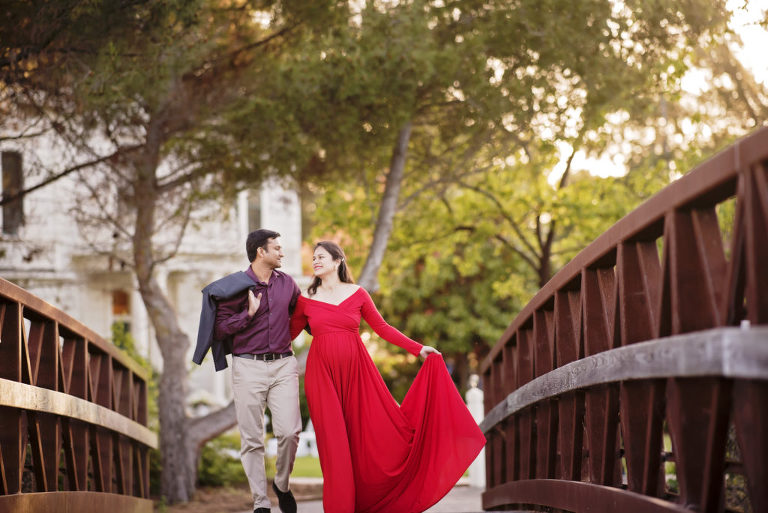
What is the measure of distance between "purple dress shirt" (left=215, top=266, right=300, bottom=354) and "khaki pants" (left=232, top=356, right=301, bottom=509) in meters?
0.11

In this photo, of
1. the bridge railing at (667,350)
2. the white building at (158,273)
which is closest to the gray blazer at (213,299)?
the bridge railing at (667,350)

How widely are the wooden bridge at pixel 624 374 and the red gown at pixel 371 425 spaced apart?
686 millimetres

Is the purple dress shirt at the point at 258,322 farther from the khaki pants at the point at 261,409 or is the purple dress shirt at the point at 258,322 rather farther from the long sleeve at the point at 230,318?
the khaki pants at the point at 261,409

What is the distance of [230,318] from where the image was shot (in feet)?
24.2

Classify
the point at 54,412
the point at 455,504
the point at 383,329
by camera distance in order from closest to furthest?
the point at 54,412
the point at 383,329
the point at 455,504

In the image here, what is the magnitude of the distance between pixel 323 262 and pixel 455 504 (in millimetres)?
6074

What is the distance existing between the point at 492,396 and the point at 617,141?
10869 millimetres

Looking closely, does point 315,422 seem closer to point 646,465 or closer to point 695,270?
point 646,465

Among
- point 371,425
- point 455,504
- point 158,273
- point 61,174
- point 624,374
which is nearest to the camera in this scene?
point 624,374

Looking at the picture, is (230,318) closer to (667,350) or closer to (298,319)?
(298,319)

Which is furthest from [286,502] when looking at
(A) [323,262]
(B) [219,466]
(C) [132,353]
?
(C) [132,353]

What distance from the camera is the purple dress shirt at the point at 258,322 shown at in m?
7.38

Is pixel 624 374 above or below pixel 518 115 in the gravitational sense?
A: below

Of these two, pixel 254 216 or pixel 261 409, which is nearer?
pixel 261 409
